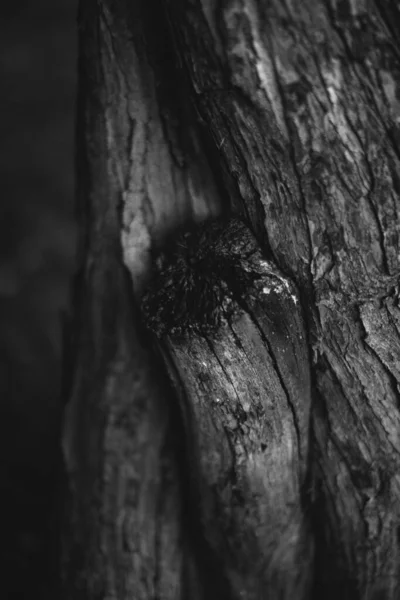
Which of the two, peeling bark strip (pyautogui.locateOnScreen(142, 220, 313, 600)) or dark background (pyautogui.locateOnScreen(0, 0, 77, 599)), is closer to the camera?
peeling bark strip (pyautogui.locateOnScreen(142, 220, 313, 600))

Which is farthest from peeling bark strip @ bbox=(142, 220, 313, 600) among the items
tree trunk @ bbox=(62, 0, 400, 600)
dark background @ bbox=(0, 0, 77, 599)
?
dark background @ bbox=(0, 0, 77, 599)

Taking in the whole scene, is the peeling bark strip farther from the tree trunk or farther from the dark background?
the dark background

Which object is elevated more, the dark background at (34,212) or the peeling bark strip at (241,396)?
the dark background at (34,212)

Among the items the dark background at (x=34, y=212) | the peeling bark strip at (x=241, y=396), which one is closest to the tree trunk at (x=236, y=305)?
the peeling bark strip at (x=241, y=396)

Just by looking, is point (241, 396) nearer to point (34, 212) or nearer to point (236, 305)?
point (236, 305)

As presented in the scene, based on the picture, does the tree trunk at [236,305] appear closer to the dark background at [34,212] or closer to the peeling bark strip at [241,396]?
the peeling bark strip at [241,396]

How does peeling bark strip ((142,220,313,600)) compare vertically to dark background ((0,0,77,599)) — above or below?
below

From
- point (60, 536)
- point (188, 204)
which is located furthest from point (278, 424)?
point (60, 536)
